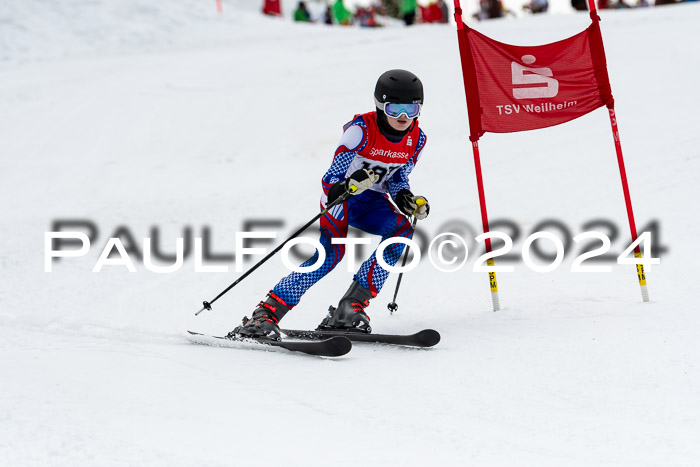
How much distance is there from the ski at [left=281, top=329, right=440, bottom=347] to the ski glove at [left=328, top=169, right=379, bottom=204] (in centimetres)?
82

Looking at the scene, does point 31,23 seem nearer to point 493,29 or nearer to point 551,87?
point 493,29

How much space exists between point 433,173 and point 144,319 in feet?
15.4

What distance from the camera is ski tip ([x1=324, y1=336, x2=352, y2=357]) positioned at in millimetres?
4266

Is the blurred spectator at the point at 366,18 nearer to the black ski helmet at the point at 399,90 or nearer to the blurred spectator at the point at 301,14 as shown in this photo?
the blurred spectator at the point at 301,14

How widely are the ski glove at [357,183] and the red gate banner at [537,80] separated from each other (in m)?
1.17

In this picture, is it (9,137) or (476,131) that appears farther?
(9,137)

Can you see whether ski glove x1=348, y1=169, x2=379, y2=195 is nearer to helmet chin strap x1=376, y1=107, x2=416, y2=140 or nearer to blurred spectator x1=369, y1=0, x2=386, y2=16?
helmet chin strap x1=376, y1=107, x2=416, y2=140

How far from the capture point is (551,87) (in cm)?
520

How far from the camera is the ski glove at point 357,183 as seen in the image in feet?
14.7

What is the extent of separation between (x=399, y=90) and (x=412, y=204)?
683 millimetres

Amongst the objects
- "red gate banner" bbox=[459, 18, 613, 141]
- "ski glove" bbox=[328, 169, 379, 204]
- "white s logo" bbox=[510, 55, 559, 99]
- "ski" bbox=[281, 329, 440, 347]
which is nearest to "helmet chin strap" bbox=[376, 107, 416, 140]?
"ski glove" bbox=[328, 169, 379, 204]

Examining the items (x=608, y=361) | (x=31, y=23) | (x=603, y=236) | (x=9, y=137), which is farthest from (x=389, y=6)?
(x=608, y=361)

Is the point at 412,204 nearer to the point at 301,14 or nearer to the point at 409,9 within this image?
the point at 409,9

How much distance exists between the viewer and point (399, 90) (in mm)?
4527
